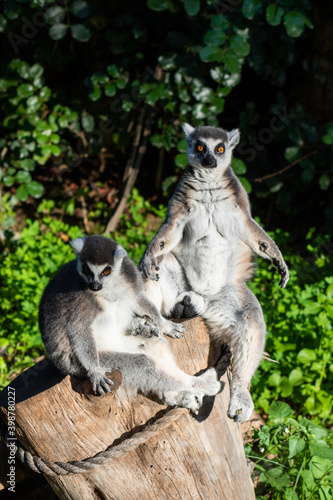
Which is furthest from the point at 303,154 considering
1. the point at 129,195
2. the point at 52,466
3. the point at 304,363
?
the point at 52,466

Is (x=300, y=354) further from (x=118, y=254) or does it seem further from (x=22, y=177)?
(x=22, y=177)

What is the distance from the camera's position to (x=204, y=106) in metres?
5.39

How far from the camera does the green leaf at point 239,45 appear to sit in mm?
4770

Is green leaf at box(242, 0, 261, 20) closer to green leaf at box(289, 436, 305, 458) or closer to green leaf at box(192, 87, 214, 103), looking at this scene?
green leaf at box(192, 87, 214, 103)

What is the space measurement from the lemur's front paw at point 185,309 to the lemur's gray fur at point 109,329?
8.7 inches

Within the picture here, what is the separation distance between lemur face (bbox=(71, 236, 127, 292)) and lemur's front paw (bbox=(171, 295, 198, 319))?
1.64 ft

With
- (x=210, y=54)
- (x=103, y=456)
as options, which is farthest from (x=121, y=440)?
(x=210, y=54)

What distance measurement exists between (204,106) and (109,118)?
150 centimetres

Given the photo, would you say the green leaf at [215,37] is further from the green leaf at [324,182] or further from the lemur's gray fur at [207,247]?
the green leaf at [324,182]

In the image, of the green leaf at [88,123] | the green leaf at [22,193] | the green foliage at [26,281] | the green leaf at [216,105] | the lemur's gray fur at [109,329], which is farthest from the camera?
the green leaf at [88,123]

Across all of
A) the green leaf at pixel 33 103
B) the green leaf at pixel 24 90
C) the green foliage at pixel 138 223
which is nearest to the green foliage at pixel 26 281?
the green foliage at pixel 138 223

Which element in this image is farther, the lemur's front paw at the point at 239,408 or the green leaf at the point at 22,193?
the green leaf at the point at 22,193

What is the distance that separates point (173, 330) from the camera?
286 cm

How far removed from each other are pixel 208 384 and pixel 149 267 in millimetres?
779
